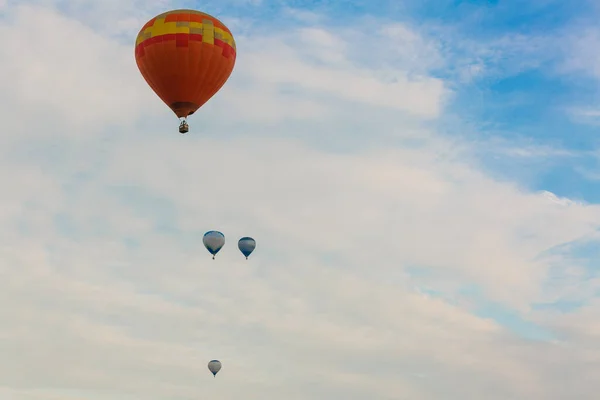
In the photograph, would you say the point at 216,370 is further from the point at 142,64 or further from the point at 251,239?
the point at 142,64

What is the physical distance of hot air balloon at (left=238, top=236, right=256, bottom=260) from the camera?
9688 cm

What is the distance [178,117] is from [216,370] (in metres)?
38.4

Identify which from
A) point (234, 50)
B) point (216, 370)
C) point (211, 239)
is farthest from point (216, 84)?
point (216, 370)

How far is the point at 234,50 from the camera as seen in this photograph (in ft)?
272

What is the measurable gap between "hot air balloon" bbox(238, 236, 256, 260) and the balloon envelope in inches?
766

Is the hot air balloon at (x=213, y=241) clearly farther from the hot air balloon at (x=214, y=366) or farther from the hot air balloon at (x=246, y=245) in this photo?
the hot air balloon at (x=214, y=366)

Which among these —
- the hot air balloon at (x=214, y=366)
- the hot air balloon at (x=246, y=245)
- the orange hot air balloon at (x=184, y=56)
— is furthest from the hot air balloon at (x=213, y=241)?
the hot air balloon at (x=214, y=366)

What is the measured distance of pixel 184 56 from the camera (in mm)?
78875

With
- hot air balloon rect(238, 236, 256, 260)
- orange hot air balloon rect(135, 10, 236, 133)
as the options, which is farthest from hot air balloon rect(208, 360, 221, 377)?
orange hot air balloon rect(135, 10, 236, 133)

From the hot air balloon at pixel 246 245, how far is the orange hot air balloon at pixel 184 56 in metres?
19.1

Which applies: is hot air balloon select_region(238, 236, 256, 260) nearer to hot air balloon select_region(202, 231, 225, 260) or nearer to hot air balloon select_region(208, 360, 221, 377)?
hot air balloon select_region(202, 231, 225, 260)

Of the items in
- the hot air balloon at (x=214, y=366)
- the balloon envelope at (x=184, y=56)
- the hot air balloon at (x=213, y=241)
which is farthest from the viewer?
the hot air balloon at (x=214, y=366)

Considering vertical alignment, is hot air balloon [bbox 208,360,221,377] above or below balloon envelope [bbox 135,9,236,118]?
below

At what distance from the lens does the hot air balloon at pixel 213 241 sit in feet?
311
